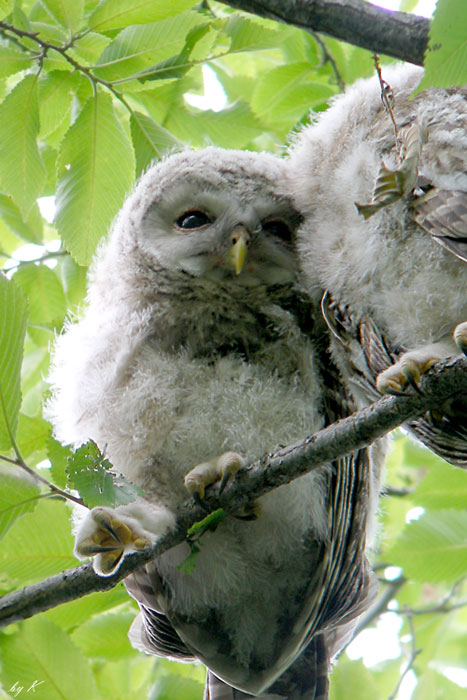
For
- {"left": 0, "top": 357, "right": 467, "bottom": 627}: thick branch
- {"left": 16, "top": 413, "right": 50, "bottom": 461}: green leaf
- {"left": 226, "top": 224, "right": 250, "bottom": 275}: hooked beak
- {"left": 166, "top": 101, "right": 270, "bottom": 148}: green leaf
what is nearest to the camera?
{"left": 0, "top": 357, "right": 467, "bottom": 627}: thick branch

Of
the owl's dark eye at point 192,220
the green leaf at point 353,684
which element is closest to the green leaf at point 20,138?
the owl's dark eye at point 192,220

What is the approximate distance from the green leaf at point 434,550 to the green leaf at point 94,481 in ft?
2.94

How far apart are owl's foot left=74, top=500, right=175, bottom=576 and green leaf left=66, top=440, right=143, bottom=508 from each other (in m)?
0.14

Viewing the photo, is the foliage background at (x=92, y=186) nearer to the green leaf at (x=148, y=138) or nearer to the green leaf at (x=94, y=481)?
the green leaf at (x=148, y=138)

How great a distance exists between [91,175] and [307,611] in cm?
109

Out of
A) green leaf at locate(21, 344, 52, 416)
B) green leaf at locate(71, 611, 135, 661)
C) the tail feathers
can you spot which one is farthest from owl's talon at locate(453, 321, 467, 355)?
green leaf at locate(21, 344, 52, 416)

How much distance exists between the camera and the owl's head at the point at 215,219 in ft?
6.34

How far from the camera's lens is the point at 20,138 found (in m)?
1.91

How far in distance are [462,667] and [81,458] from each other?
2.94m

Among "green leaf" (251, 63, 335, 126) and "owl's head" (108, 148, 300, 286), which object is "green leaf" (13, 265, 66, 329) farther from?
"green leaf" (251, 63, 335, 126)

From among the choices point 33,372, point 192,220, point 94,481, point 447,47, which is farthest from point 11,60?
point 33,372

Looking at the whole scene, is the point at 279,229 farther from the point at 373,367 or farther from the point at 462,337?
the point at 462,337

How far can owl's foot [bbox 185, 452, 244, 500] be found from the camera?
1.58 meters

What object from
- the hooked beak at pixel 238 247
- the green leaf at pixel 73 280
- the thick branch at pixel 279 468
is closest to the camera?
the thick branch at pixel 279 468
